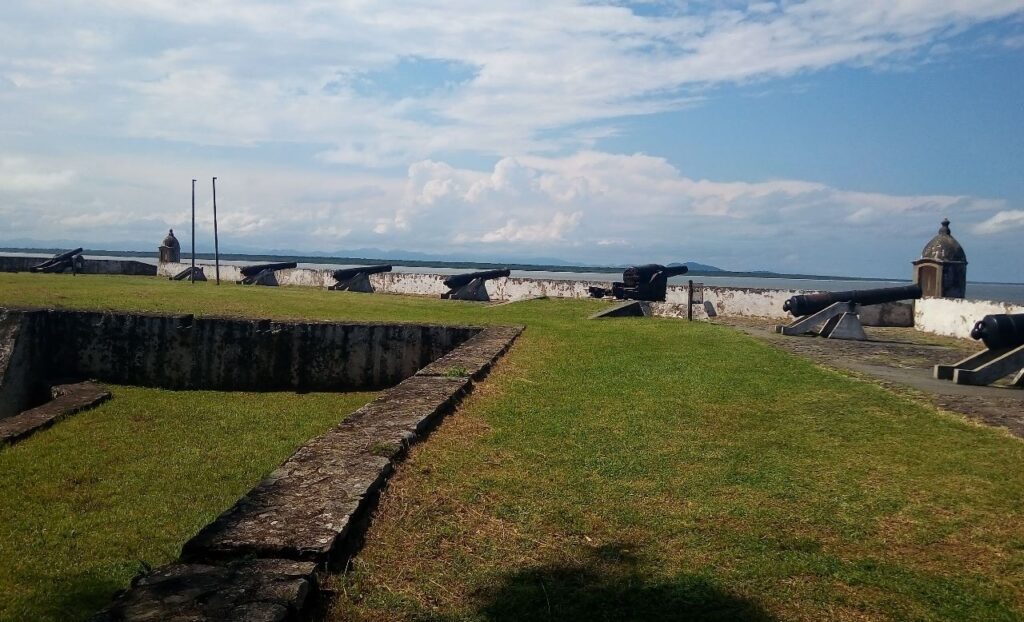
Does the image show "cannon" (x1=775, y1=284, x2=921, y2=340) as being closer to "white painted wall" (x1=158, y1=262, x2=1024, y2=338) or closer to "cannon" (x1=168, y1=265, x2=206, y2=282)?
"white painted wall" (x1=158, y1=262, x2=1024, y2=338)

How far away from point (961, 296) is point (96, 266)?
32.5m

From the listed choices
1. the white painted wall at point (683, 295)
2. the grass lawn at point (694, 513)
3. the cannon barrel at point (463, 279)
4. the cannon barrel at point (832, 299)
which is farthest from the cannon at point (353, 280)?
Result: the grass lawn at point (694, 513)

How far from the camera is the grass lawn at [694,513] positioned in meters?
2.91

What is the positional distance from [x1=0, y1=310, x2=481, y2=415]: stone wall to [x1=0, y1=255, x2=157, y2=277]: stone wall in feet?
75.2

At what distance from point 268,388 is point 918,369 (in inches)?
363

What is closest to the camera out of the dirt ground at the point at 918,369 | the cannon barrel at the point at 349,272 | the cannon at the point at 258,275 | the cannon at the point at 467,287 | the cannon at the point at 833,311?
the dirt ground at the point at 918,369

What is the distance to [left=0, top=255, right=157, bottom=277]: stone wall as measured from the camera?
32.6m

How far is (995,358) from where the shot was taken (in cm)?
966

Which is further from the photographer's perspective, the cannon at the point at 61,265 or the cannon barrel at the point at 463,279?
the cannon at the point at 61,265

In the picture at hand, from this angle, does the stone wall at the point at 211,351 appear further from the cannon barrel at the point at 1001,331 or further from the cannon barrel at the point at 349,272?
the cannon barrel at the point at 349,272

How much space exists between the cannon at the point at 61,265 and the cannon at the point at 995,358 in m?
31.3

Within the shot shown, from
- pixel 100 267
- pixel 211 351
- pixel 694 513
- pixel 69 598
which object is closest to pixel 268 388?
pixel 211 351

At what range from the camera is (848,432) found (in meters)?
5.73

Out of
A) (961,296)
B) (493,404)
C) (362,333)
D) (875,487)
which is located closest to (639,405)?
(493,404)
